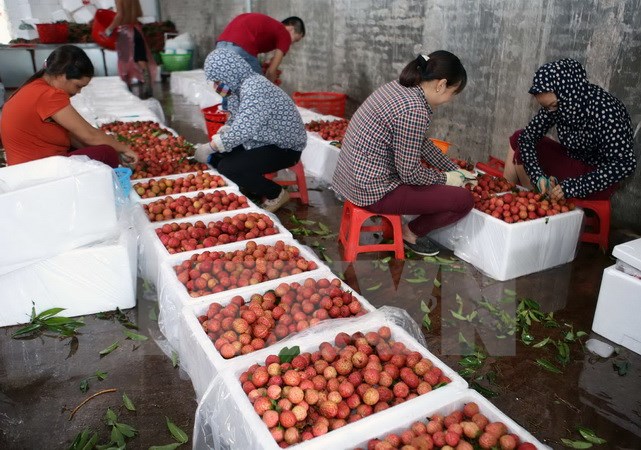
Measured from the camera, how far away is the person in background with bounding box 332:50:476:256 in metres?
3.05

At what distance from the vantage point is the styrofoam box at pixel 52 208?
8.25 feet

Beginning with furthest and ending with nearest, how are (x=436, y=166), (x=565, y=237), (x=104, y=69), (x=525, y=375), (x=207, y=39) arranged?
(x=207, y=39) < (x=104, y=69) < (x=436, y=166) < (x=565, y=237) < (x=525, y=375)

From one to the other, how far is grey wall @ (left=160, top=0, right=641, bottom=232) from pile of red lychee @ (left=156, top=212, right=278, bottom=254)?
8.61ft

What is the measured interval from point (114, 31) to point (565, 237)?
811 cm

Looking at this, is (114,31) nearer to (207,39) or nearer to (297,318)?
(207,39)

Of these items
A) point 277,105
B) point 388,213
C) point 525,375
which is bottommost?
point 525,375

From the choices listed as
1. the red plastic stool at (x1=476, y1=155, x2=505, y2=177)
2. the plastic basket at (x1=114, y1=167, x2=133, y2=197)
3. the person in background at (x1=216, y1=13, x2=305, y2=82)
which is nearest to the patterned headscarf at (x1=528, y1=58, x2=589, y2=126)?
the red plastic stool at (x1=476, y1=155, x2=505, y2=177)

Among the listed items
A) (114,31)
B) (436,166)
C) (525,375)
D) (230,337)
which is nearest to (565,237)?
(436,166)

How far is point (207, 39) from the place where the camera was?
12320mm

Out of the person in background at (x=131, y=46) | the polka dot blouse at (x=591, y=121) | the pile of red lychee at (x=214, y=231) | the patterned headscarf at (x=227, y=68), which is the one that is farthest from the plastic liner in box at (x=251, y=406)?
the person in background at (x=131, y=46)

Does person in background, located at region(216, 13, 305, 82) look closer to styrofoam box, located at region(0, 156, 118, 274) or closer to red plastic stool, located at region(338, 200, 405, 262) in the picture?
red plastic stool, located at region(338, 200, 405, 262)

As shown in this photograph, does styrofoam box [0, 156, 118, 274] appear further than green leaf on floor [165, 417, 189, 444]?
Yes

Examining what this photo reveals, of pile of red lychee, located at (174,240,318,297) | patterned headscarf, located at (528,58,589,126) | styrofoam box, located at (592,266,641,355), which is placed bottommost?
styrofoam box, located at (592,266,641,355)

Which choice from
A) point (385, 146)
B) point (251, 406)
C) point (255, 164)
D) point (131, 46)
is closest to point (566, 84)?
point (385, 146)
